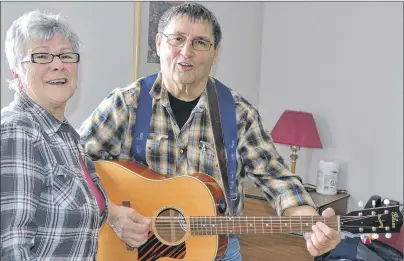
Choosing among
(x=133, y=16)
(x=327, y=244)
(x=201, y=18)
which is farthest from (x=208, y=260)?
(x=133, y=16)

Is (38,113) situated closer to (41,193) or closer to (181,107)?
(41,193)

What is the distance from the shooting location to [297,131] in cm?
293

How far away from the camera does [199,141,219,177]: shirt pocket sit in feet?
4.91

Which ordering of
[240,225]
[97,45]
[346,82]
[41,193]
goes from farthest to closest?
1. [346,82]
2. [97,45]
3. [240,225]
4. [41,193]

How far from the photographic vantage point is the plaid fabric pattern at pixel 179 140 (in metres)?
1.49

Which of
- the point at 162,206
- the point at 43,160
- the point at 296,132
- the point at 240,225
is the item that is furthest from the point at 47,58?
the point at 296,132

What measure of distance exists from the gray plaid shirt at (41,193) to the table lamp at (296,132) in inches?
79.5

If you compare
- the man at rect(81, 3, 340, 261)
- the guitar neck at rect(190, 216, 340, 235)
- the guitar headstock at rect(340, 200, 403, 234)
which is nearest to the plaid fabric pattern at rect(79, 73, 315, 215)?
the man at rect(81, 3, 340, 261)

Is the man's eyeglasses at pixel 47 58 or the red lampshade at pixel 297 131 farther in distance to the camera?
the red lampshade at pixel 297 131

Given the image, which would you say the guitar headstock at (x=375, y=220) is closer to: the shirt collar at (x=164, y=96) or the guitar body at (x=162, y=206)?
the guitar body at (x=162, y=206)

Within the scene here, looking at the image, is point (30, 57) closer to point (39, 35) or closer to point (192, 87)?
point (39, 35)

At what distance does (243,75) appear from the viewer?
129 inches

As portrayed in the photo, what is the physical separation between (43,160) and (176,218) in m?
0.61

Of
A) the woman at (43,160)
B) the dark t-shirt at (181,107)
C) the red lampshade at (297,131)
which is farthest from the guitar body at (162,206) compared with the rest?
the red lampshade at (297,131)
